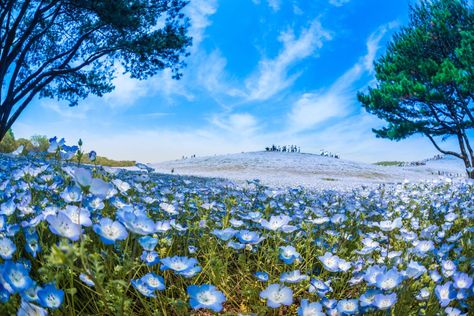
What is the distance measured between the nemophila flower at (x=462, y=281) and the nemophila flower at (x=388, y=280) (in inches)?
14.9

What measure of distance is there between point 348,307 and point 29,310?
1.28m

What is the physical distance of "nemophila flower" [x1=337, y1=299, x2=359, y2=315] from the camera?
160cm

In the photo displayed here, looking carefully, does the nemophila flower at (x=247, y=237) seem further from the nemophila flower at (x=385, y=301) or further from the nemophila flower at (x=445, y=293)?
the nemophila flower at (x=445, y=293)

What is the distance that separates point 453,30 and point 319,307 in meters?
18.9

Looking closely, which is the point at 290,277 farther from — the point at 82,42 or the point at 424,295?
the point at 82,42

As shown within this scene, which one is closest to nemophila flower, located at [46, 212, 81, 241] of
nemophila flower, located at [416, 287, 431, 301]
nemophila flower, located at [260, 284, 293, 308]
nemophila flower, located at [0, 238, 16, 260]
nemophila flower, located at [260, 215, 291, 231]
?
nemophila flower, located at [0, 238, 16, 260]

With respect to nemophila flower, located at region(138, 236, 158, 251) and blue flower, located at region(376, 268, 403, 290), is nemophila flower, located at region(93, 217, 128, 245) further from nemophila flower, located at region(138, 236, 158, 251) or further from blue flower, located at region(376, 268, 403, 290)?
blue flower, located at region(376, 268, 403, 290)

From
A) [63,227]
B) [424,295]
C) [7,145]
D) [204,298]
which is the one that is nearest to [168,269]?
[204,298]

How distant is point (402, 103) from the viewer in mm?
17703

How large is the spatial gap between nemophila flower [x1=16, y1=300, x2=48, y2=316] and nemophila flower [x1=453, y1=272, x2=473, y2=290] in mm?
1782

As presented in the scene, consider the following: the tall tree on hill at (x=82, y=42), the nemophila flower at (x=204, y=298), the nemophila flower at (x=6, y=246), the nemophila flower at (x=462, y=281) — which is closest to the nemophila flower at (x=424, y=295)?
the nemophila flower at (x=462, y=281)

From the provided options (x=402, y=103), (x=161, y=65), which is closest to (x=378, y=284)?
(x=161, y=65)

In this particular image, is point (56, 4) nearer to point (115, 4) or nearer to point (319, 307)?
point (115, 4)

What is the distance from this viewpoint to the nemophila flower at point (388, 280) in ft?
5.23
